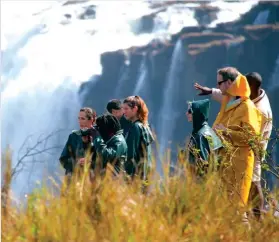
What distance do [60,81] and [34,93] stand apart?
1486 millimetres

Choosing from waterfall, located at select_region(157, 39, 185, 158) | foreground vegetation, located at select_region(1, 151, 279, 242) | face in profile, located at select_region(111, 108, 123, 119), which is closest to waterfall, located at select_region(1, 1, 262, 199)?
waterfall, located at select_region(157, 39, 185, 158)

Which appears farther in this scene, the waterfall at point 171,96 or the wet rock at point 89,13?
the wet rock at point 89,13

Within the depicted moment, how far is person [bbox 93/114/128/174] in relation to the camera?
12.9 feet

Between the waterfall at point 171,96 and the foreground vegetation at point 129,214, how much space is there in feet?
32.9

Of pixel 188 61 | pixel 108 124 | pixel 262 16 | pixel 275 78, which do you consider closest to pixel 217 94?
pixel 108 124

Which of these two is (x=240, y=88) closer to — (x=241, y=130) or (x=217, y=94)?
(x=241, y=130)

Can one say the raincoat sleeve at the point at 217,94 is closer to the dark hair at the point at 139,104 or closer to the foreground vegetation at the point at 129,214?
the dark hair at the point at 139,104

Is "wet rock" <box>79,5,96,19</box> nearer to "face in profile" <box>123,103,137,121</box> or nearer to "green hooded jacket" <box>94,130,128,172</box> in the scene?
"face in profile" <box>123,103,137,121</box>

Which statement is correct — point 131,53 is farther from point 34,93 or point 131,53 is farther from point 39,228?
point 39,228

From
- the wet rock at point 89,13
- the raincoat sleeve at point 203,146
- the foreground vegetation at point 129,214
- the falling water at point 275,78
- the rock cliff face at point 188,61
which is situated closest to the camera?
the foreground vegetation at point 129,214

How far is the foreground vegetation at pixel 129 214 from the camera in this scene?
2.83m

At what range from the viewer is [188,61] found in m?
13.7

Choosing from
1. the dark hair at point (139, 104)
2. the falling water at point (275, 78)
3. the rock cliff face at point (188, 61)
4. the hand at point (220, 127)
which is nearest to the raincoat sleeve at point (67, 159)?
the dark hair at point (139, 104)

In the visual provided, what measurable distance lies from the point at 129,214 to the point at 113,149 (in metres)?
1.10
